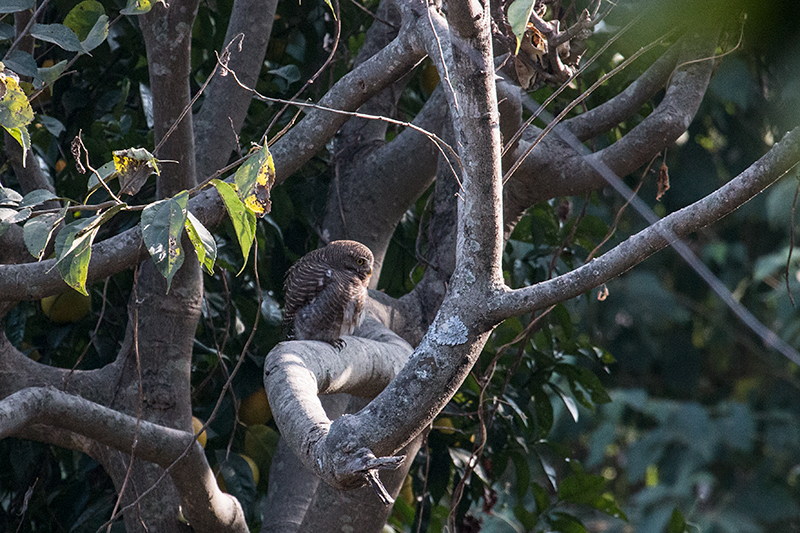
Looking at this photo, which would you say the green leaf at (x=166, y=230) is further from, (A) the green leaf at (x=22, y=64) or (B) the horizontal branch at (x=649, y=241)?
(A) the green leaf at (x=22, y=64)

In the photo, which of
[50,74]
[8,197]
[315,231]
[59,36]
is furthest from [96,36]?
[315,231]

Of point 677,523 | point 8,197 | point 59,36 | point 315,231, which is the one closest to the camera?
point 8,197

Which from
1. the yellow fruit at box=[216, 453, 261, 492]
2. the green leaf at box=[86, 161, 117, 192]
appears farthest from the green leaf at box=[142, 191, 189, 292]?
the yellow fruit at box=[216, 453, 261, 492]

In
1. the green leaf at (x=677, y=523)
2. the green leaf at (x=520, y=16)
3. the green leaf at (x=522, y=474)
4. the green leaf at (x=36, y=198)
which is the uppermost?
the green leaf at (x=520, y=16)

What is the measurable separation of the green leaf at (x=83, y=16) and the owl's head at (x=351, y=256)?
0.75m

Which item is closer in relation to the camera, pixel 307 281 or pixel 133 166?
pixel 133 166

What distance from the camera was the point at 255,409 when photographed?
2168 millimetres

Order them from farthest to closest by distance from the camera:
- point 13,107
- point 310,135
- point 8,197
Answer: point 310,135
point 8,197
point 13,107

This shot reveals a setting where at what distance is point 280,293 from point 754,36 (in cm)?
204

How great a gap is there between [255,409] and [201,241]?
1.23m

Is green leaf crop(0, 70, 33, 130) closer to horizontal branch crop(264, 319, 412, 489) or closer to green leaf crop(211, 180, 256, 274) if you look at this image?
green leaf crop(211, 180, 256, 274)

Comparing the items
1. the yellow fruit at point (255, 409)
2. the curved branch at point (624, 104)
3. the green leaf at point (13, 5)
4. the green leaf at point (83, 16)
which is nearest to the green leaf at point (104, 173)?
the green leaf at point (13, 5)

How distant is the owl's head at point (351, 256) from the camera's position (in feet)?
→ 6.34

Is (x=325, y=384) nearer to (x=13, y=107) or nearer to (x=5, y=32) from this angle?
(x=13, y=107)
